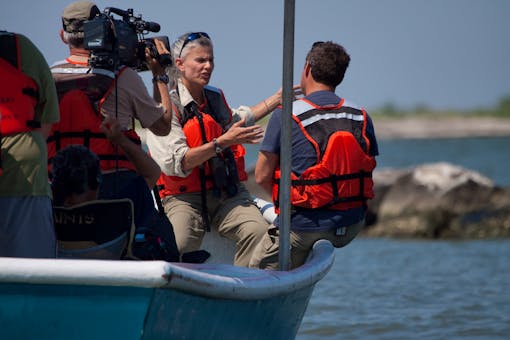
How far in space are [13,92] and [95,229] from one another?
2.16ft

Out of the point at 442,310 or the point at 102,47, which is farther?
the point at 442,310

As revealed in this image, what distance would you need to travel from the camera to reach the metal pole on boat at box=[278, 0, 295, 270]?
188 inches

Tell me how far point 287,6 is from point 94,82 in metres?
0.95

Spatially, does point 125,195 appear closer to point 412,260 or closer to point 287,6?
point 287,6

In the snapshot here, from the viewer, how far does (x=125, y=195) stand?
4.83 metres

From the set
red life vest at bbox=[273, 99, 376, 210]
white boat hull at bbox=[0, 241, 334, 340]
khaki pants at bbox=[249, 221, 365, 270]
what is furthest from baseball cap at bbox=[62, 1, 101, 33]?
khaki pants at bbox=[249, 221, 365, 270]

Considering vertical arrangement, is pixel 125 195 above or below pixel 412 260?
above

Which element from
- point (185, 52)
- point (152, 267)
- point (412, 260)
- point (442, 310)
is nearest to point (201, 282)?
point (152, 267)

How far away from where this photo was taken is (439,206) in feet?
51.1

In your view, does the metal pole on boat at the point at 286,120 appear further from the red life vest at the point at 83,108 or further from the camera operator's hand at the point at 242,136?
the red life vest at the point at 83,108

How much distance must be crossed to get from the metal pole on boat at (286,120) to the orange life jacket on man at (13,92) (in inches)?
47.9

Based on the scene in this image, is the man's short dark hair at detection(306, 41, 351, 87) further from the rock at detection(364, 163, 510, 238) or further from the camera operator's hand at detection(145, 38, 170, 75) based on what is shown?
the rock at detection(364, 163, 510, 238)

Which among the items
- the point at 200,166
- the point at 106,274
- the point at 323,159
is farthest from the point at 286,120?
the point at 106,274

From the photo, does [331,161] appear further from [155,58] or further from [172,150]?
[155,58]
